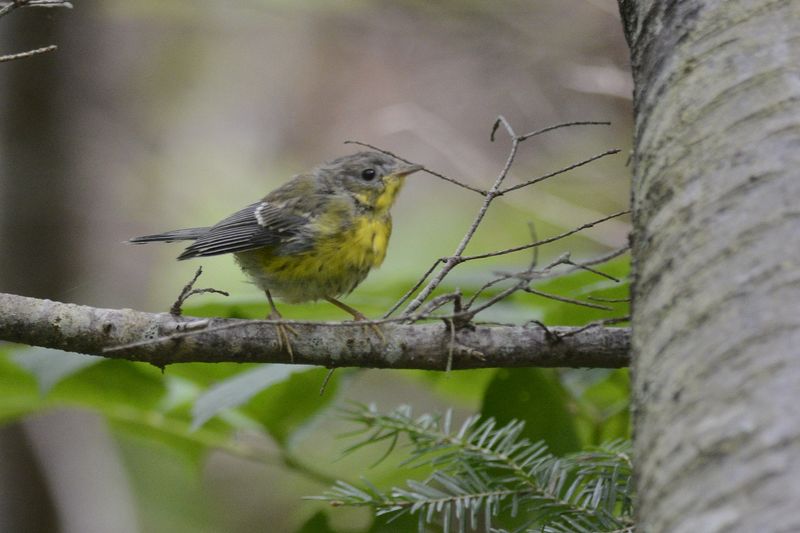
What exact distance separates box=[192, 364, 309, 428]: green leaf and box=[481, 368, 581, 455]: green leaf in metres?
0.56

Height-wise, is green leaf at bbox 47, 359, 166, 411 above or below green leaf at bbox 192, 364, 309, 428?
below

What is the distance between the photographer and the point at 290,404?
296 centimetres

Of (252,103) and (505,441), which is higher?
(252,103)

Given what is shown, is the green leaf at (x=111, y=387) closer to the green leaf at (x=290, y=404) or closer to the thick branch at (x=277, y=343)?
the green leaf at (x=290, y=404)

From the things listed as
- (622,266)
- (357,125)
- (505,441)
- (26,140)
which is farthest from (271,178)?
(505,441)

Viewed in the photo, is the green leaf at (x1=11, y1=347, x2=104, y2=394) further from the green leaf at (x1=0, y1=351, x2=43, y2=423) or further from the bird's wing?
the bird's wing

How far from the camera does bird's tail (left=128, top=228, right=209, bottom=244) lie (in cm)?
333

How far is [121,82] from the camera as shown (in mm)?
8094

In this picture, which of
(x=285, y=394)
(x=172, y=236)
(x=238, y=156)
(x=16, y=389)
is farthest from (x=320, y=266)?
(x=238, y=156)

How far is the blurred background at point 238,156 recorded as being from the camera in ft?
17.4

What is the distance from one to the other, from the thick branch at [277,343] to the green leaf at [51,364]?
42 cm

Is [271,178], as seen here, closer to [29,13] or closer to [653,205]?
[29,13]

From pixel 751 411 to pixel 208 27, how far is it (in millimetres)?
7637

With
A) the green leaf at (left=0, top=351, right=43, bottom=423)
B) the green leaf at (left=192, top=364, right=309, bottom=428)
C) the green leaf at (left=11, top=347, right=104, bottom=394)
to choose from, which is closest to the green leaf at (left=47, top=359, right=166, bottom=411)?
the green leaf at (left=0, top=351, right=43, bottom=423)
